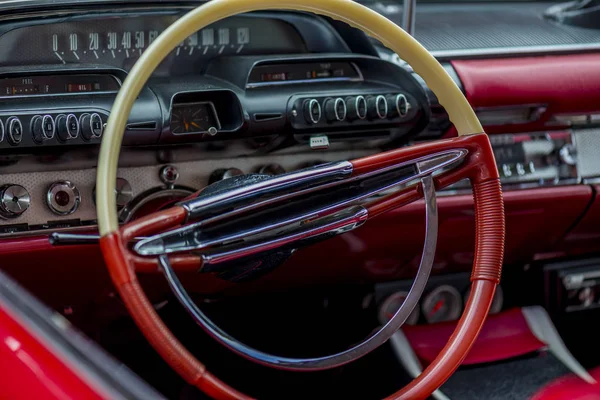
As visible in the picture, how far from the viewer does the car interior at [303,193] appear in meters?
1.02

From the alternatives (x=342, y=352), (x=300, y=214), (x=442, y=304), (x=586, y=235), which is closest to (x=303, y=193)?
(x=300, y=214)

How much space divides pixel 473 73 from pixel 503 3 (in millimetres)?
632

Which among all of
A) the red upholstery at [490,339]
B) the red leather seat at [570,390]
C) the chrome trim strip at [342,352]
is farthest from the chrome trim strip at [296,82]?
the red leather seat at [570,390]

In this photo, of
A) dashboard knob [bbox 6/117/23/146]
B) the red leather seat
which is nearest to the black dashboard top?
dashboard knob [bbox 6/117/23/146]

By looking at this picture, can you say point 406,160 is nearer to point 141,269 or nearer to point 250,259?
point 250,259

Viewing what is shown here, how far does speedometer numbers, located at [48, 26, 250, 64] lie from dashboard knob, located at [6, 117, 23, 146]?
19 cm

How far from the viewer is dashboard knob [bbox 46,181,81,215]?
141 cm

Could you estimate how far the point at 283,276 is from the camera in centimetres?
175

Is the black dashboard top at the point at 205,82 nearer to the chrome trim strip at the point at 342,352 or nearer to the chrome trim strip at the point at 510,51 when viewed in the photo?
the chrome trim strip at the point at 510,51

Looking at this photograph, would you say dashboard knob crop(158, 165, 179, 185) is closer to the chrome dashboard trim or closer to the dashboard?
the dashboard

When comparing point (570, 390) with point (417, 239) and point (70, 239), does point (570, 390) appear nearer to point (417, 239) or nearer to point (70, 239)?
point (417, 239)

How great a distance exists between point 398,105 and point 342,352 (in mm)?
600

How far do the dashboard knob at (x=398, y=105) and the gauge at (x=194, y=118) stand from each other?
330 millimetres

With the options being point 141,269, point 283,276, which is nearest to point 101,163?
point 141,269
